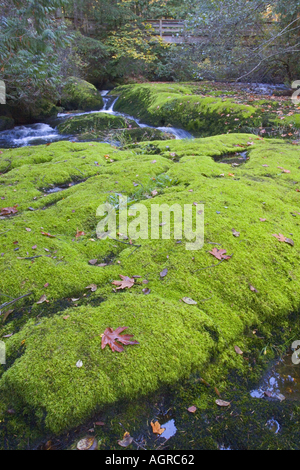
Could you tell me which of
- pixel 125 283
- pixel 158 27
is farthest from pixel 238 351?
pixel 158 27

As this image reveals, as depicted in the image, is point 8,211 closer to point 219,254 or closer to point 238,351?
point 219,254

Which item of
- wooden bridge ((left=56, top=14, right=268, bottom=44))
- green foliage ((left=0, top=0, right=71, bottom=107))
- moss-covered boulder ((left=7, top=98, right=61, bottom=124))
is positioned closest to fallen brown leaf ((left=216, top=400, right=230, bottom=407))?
green foliage ((left=0, top=0, right=71, bottom=107))

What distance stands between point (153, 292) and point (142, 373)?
71 cm

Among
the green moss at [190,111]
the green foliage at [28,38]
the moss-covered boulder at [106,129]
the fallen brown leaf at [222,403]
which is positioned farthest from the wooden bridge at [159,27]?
the fallen brown leaf at [222,403]

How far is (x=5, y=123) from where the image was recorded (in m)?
11.1

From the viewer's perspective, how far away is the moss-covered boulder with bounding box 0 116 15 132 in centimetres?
1100

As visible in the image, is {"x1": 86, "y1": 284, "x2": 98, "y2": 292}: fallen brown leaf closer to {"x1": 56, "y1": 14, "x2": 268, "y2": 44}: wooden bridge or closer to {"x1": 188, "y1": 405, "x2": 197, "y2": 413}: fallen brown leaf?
{"x1": 188, "y1": 405, "x2": 197, "y2": 413}: fallen brown leaf

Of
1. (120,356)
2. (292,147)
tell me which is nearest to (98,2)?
(292,147)

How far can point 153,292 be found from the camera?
236 centimetres

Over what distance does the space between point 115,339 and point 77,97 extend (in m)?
15.0

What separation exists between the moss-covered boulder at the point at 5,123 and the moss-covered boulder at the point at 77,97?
12.2ft

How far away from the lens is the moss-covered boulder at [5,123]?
11000 mm

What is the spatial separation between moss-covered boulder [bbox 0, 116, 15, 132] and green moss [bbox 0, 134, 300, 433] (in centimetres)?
833
